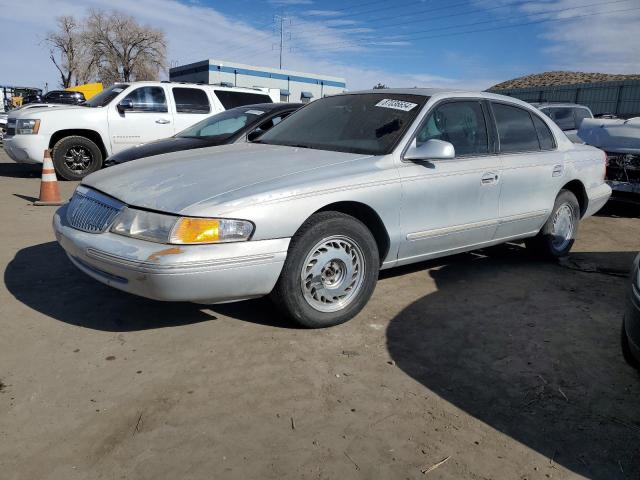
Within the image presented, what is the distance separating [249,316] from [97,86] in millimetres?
26320

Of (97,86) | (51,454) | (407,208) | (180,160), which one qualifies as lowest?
(51,454)

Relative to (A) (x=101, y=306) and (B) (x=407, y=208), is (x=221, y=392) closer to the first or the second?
(A) (x=101, y=306)

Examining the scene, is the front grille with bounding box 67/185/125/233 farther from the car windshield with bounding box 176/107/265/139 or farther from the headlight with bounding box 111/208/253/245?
the car windshield with bounding box 176/107/265/139

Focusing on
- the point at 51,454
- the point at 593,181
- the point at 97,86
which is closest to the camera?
the point at 51,454

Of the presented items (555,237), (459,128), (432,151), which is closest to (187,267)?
(432,151)

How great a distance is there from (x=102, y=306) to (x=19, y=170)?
9005 mm

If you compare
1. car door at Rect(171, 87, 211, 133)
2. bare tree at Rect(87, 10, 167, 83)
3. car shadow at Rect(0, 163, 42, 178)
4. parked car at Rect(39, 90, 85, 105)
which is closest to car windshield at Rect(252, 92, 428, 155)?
car door at Rect(171, 87, 211, 133)

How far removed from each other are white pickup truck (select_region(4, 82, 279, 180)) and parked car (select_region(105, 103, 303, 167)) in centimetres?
257

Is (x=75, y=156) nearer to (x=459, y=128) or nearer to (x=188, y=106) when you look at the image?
(x=188, y=106)

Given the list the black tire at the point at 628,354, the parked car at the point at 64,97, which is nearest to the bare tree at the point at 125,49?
the parked car at the point at 64,97

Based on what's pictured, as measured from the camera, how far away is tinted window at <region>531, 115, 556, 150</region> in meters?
4.68

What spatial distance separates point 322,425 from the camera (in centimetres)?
233

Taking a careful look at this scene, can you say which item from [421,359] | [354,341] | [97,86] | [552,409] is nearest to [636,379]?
[552,409]

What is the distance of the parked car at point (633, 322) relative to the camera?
2418mm
